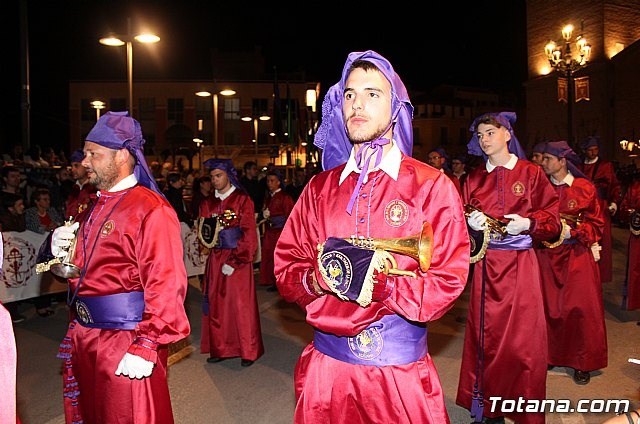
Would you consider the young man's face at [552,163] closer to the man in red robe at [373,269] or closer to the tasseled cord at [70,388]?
the man in red robe at [373,269]

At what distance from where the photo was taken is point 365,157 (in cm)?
313

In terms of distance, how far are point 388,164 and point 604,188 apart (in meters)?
10.2

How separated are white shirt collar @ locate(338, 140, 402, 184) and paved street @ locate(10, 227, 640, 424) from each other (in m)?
3.11

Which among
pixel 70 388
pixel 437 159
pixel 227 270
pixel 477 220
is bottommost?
pixel 70 388

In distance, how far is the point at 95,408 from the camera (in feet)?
12.1

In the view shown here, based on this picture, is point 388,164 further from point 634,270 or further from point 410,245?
point 634,270

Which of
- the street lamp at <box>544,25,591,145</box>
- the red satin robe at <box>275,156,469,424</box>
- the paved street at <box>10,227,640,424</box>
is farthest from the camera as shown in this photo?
the street lamp at <box>544,25,591,145</box>

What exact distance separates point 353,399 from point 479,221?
237 cm

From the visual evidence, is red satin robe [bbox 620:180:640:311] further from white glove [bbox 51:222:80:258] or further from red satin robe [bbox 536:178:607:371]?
white glove [bbox 51:222:80:258]

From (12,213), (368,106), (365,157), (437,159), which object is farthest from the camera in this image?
(437,159)

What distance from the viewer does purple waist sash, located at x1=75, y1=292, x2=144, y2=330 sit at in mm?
3705

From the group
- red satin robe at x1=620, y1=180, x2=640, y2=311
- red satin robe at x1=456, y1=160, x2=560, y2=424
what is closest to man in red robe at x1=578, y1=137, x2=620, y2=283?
red satin robe at x1=620, y1=180, x2=640, y2=311

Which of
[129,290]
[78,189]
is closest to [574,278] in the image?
[129,290]

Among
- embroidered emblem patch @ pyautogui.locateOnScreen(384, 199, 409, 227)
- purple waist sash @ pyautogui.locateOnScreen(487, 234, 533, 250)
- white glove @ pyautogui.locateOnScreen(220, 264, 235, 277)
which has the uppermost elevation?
embroidered emblem patch @ pyautogui.locateOnScreen(384, 199, 409, 227)
